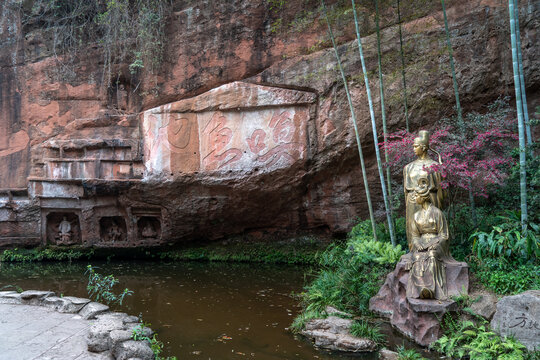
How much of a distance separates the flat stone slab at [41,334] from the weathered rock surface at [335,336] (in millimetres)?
2218

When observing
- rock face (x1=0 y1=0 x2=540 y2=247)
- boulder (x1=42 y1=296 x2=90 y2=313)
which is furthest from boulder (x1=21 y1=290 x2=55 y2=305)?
rock face (x1=0 y1=0 x2=540 y2=247)

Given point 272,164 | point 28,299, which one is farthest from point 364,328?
point 272,164

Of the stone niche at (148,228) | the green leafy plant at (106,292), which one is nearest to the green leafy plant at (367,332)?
the green leafy plant at (106,292)

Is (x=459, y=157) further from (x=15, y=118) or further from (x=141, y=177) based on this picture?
(x=15, y=118)

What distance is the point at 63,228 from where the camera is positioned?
34.8ft

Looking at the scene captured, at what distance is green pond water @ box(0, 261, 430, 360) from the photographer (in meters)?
4.46

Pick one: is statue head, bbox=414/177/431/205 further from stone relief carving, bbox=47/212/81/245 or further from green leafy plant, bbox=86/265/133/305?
stone relief carving, bbox=47/212/81/245

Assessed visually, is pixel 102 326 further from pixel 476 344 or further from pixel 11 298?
pixel 476 344

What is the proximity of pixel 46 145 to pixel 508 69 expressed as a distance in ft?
35.1

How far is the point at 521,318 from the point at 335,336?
6.09 feet

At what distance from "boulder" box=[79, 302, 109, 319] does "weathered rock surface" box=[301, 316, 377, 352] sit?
2.45 meters

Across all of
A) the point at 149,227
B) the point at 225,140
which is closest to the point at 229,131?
the point at 225,140

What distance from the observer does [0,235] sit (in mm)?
10375

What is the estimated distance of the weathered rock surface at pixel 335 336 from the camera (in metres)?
4.38
